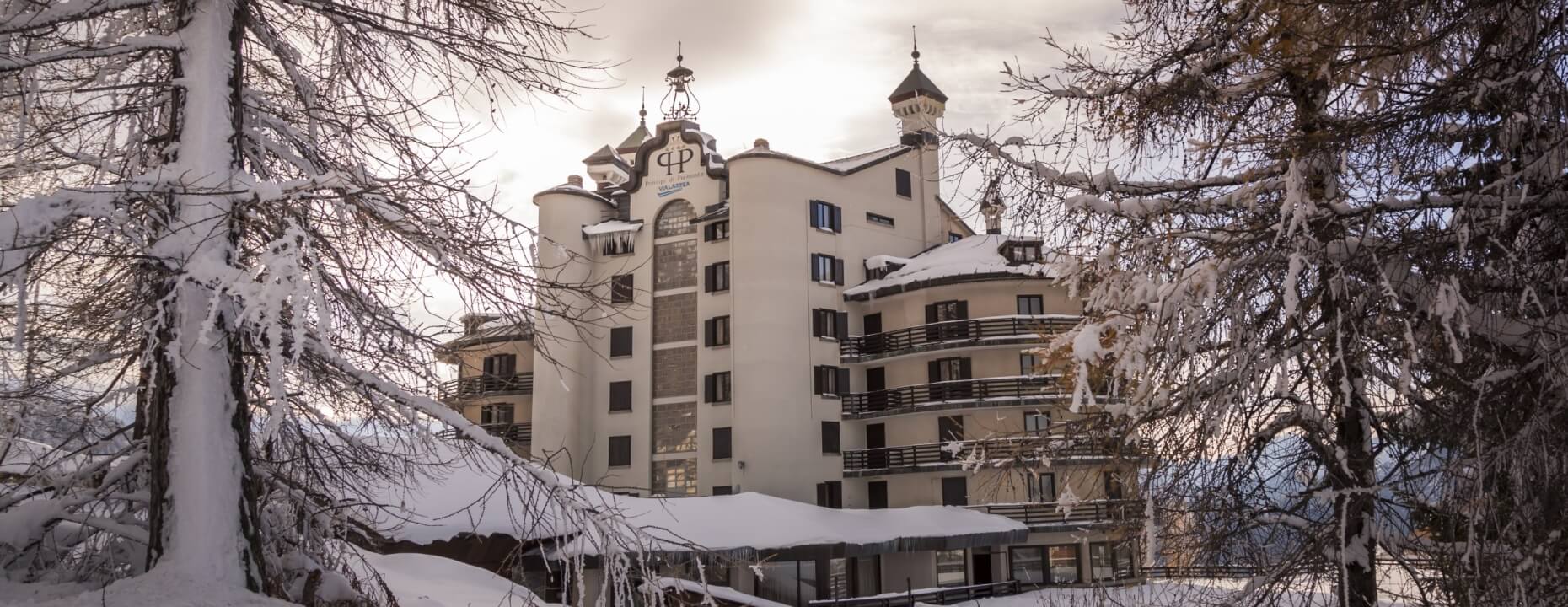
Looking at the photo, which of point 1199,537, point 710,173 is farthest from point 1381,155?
point 710,173

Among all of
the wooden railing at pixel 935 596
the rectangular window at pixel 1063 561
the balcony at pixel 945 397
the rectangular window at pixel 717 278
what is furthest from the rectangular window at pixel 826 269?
the wooden railing at pixel 935 596

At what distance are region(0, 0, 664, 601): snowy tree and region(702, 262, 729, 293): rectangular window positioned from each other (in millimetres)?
33437

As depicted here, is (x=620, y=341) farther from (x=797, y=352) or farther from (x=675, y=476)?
(x=797, y=352)

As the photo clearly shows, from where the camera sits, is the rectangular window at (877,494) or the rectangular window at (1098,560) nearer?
the rectangular window at (1098,560)

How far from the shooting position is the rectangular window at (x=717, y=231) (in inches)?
1622

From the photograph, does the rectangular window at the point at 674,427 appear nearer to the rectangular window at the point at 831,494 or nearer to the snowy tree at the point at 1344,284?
the rectangular window at the point at 831,494

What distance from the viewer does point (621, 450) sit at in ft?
134

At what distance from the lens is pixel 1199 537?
7520 mm

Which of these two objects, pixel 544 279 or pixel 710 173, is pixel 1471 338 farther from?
pixel 710 173

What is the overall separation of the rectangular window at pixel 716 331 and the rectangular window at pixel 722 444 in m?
3.31

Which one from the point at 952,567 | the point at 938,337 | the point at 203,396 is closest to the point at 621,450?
the point at 938,337

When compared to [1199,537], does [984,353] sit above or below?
above

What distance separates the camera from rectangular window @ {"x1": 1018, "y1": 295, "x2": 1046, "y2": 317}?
39812mm

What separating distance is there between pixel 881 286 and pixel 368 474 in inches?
1343
